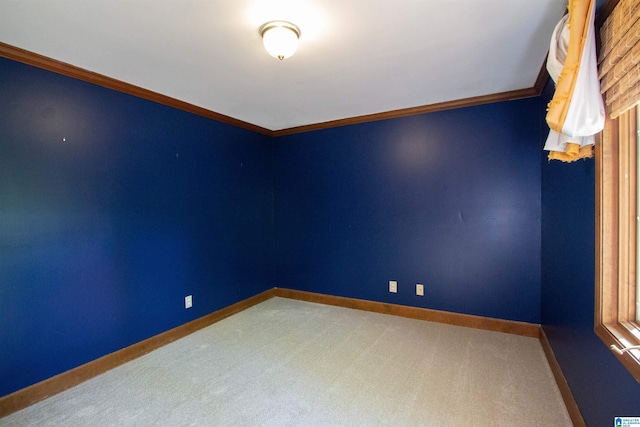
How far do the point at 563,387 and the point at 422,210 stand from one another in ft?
6.20

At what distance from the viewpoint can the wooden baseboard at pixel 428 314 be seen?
297 centimetres

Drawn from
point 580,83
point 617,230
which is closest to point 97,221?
point 580,83

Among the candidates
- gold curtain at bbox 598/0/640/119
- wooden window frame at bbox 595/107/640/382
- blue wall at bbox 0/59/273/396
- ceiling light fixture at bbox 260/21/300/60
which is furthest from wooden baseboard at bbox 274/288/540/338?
ceiling light fixture at bbox 260/21/300/60

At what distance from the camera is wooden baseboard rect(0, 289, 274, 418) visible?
2.00m

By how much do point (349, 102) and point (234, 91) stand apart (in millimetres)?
1162

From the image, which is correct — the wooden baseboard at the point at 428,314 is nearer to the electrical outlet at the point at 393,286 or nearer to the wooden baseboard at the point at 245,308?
the wooden baseboard at the point at 245,308

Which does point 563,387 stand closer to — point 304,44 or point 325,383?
point 325,383

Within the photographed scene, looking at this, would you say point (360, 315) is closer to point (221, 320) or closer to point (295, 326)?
point (295, 326)

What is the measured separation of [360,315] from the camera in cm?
357

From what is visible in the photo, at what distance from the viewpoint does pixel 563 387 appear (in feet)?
6.53

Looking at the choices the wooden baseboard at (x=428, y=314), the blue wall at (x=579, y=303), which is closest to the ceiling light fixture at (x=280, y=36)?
the blue wall at (x=579, y=303)

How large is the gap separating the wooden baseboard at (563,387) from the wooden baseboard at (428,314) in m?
0.27

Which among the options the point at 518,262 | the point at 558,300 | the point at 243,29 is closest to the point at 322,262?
the point at 518,262

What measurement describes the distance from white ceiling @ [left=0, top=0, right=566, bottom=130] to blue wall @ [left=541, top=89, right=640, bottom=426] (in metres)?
0.92
